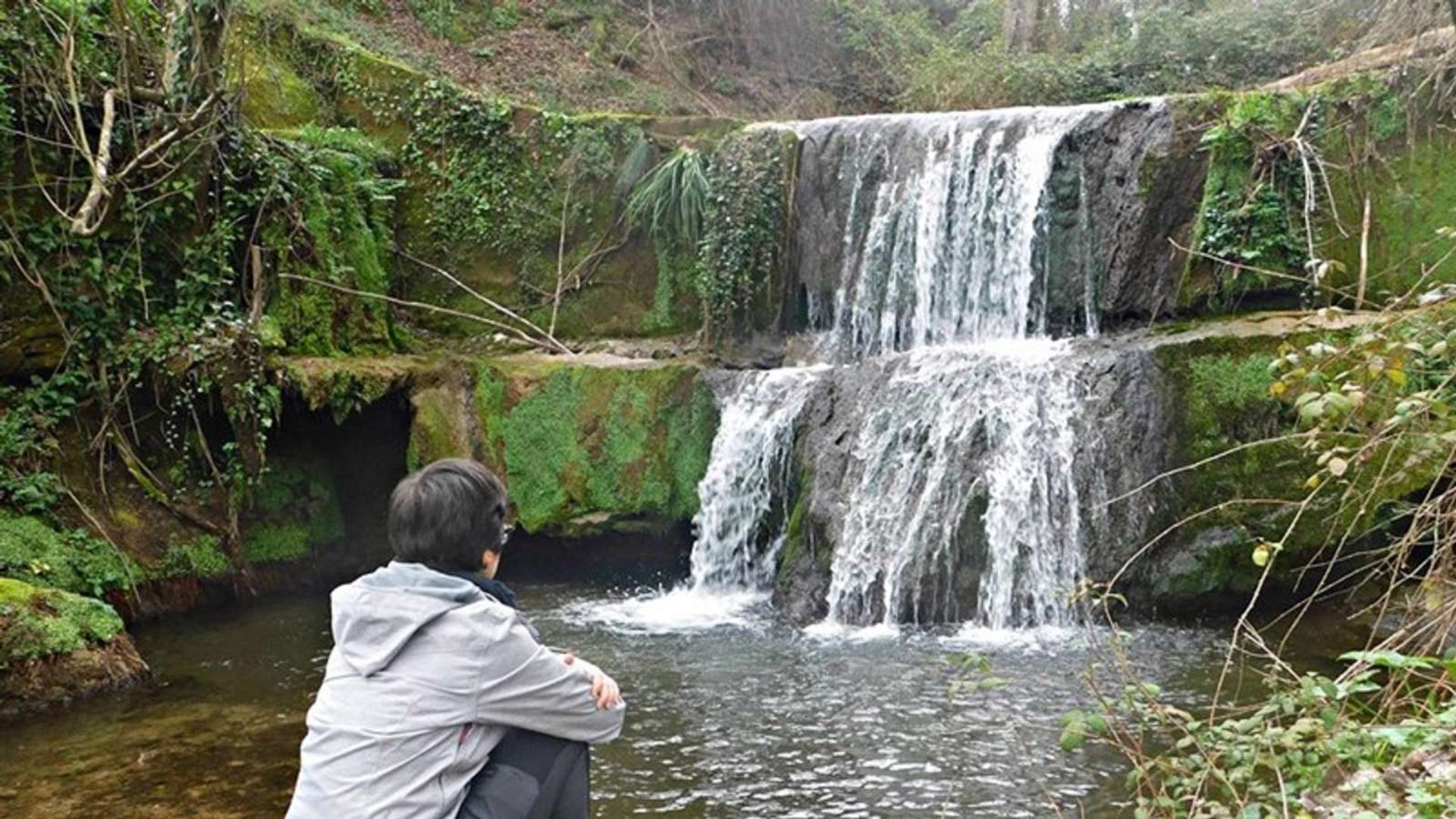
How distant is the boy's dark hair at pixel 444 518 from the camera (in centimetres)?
240

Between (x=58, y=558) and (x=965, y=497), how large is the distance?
632 centimetres

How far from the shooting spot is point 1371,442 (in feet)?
11.8

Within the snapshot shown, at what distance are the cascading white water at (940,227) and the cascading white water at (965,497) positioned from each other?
1.72 meters

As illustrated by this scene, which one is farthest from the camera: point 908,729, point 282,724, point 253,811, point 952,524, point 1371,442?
point 952,524

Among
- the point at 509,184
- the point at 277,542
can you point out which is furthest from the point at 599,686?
the point at 509,184

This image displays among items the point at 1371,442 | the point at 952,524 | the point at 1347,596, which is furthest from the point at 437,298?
the point at 1371,442

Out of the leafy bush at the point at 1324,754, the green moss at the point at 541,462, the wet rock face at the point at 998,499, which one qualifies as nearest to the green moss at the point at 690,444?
the green moss at the point at 541,462

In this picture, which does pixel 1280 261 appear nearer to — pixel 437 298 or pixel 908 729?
pixel 908 729

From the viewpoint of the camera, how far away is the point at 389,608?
7.50 feet

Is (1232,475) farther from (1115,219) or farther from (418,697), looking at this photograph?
(418,697)

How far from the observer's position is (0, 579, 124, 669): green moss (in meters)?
6.75

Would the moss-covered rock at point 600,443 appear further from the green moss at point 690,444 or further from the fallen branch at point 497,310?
the fallen branch at point 497,310

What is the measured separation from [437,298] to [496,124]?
6.38 feet

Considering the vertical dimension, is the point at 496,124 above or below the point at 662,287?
above
